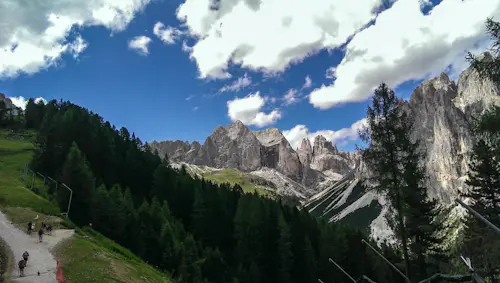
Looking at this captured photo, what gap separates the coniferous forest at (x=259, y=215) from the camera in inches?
1131

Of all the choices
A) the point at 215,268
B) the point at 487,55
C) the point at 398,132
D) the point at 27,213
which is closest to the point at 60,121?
the point at 27,213

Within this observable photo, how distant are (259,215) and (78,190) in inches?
1693

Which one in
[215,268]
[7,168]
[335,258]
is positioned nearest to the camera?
[215,268]

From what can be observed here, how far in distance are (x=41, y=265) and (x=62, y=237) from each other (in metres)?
14.4

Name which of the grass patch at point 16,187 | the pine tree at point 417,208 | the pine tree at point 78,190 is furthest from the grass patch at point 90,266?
the pine tree at point 78,190

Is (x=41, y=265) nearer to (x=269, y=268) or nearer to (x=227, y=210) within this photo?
(x=269, y=268)

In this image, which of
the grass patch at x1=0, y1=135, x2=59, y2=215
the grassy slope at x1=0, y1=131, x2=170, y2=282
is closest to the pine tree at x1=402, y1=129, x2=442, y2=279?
the grassy slope at x1=0, y1=131, x2=170, y2=282

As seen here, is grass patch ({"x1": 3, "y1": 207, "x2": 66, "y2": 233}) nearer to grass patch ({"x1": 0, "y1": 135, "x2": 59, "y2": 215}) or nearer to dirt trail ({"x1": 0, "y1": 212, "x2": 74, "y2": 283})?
dirt trail ({"x1": 0, "y1": 212, "x2": 74, "y2": 283})

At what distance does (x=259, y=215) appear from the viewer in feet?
297

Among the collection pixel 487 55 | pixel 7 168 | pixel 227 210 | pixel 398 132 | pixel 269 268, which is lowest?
pixel 269 268

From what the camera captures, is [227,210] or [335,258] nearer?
[335,258]

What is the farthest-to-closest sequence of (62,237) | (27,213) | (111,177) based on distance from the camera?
(111,177)
(27,213)
(62,237)

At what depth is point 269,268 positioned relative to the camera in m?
85.8

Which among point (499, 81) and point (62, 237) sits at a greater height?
point (499, 81)
